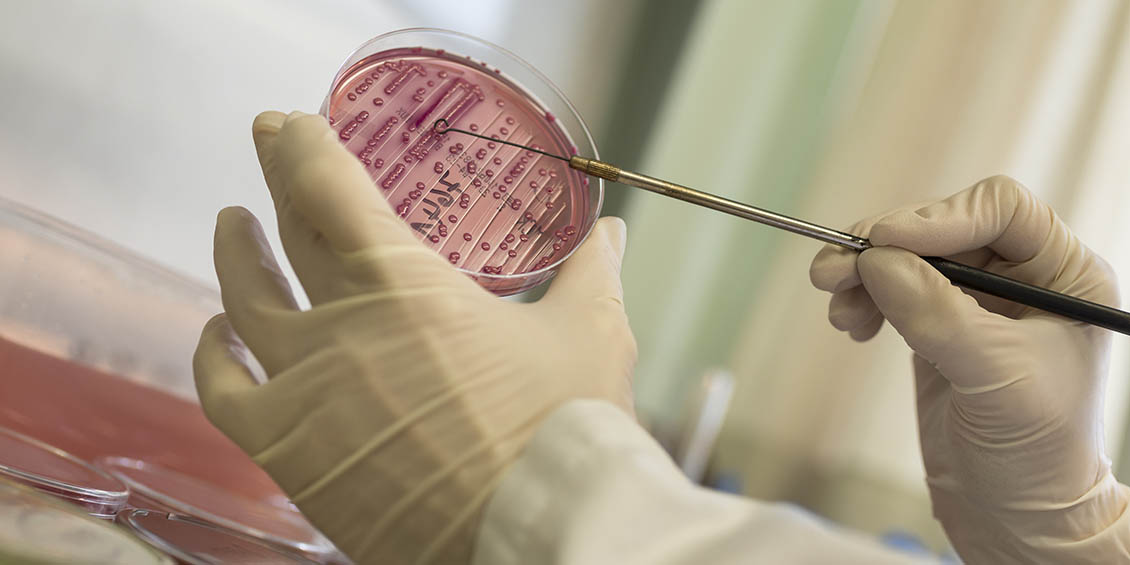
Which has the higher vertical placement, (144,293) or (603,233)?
(603,233)

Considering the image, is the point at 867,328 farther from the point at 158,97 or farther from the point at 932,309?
the point at 158,97

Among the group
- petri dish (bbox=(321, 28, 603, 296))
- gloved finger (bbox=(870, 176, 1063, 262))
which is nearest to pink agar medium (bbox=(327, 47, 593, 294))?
petri dish (bbox=(321, 28, 603, 296))

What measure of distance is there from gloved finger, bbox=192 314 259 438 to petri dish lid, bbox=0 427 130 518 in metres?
0.13

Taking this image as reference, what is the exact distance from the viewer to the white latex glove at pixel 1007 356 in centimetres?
93

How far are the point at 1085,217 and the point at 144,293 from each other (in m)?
1.78

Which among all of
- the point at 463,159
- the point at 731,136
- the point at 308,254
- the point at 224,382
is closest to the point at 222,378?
the point at 224,382

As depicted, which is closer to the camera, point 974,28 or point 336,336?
point 336,336

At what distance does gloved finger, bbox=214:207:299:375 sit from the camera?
0.69m

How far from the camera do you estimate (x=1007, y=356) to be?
0.93 meters

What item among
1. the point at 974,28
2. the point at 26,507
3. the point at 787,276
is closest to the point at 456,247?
the point at 26,507

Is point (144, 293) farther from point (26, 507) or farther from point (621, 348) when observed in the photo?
point (621, 348)

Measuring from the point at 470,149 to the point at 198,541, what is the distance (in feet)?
1.44

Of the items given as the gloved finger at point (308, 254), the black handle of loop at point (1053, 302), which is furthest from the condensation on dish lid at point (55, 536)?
the black handle of loop at point (1053, 302)

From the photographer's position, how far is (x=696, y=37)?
2314 mm
